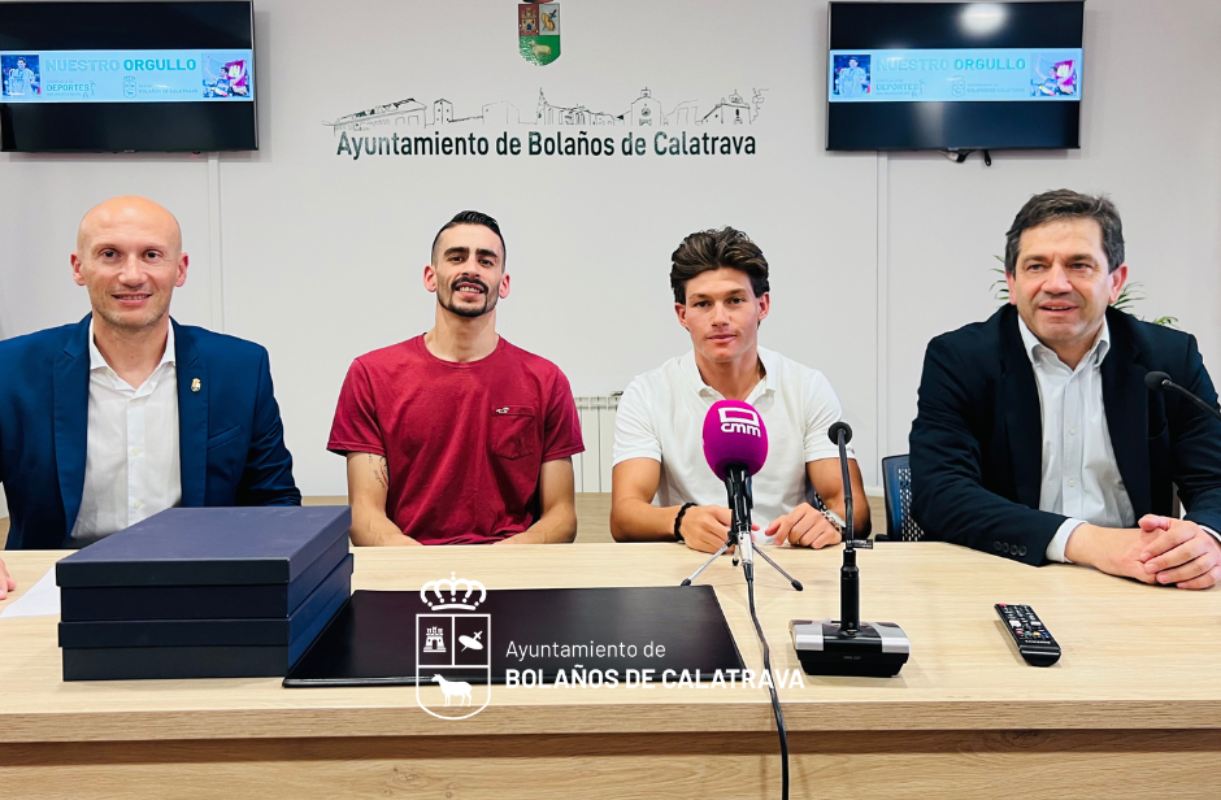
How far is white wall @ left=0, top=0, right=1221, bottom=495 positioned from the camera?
402 cm

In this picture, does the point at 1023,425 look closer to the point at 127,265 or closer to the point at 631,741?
the point at 631,741

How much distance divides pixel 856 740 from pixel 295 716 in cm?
63

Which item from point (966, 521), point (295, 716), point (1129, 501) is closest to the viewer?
point (295, 716)

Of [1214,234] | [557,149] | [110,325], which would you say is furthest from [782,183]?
[110,325]

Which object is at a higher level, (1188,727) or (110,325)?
(110,325)

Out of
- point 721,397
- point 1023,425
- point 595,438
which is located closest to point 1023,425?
point 1023,425

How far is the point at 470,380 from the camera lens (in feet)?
7.93

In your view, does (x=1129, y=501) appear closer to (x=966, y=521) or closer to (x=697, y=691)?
(x=966, y=521)

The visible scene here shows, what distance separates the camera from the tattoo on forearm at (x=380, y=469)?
7.75ft

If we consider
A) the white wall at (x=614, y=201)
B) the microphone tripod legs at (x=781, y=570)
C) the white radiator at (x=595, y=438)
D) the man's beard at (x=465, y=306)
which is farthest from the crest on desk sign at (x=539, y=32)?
the microphone tripod legs at (x=781, y=570)

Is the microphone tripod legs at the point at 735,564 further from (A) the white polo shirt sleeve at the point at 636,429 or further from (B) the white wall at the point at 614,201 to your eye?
(B) the white wall at the point at 614,201

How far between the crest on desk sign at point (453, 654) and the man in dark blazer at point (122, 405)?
100 cm

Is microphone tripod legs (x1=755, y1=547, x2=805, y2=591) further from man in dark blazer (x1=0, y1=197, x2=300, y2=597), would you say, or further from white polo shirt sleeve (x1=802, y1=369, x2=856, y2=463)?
man in dark blazer (x1=0, y1=197, x2=300, y2=597)

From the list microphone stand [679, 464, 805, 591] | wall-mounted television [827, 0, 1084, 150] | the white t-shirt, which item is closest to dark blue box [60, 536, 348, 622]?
microphone stand [679, 464, 805, 591]
